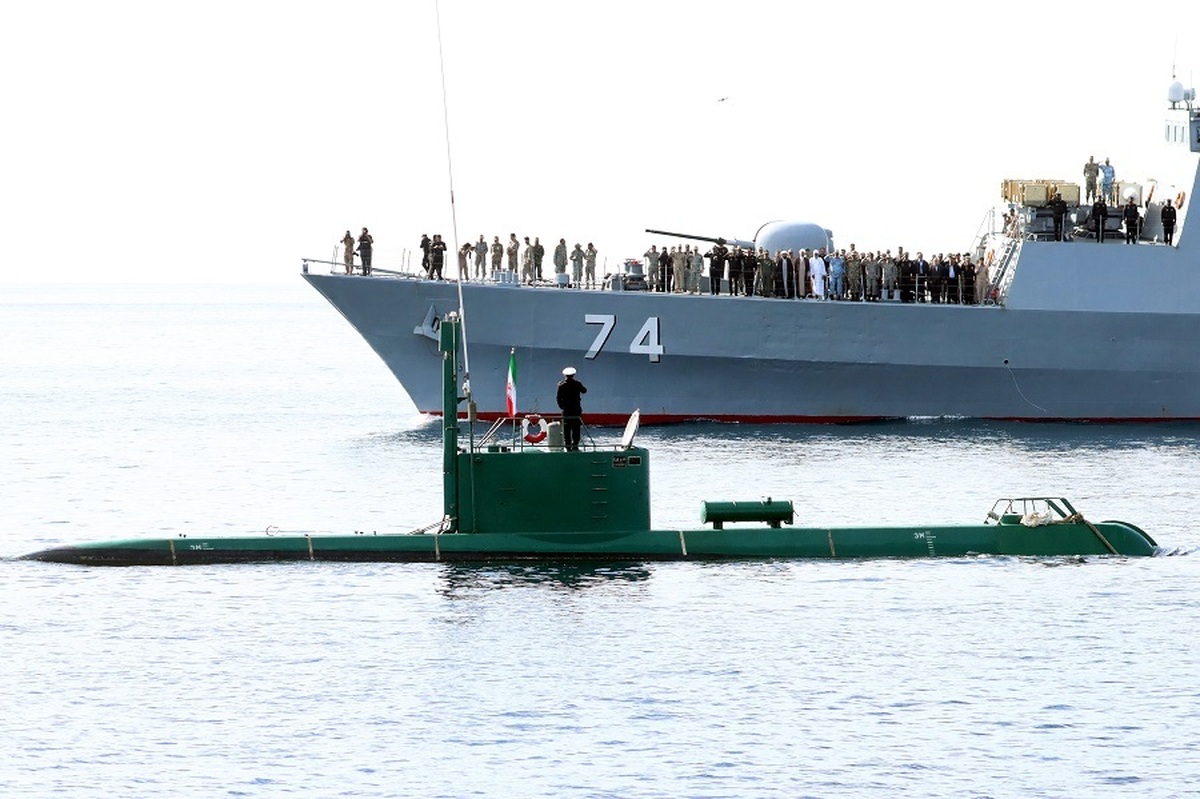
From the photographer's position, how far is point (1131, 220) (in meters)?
47.2

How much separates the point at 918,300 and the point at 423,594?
23613 millimetres

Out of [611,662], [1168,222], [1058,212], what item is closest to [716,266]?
[1058,212]

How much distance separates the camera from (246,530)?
34.0 metres

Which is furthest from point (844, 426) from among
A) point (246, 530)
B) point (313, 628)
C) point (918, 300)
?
point (313, 628)

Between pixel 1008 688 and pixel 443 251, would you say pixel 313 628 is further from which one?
pixel 443 251

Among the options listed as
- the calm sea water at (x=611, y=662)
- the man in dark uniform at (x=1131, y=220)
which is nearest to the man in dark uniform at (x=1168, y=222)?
the man in dark uniform at (x=1131, y=220)

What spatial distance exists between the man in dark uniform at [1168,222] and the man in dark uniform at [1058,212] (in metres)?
2.32

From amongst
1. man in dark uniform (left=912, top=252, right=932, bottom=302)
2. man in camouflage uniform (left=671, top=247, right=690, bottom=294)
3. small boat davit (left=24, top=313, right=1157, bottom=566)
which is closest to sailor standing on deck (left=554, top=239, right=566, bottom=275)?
man in camouflage uniform (left=671, top=247, right=690, bottom=294)

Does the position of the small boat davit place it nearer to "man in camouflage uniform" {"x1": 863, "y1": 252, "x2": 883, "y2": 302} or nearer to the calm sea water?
the calm sea water

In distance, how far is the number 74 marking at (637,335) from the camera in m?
48.1

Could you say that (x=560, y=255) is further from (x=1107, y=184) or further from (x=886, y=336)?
(x=1107, y=184)

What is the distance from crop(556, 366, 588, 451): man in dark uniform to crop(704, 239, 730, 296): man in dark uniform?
850 inches

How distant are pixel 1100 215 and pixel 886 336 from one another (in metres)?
5.74

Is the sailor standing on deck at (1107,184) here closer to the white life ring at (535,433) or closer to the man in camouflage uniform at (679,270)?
the man in camouflage uniform at (679,270)
